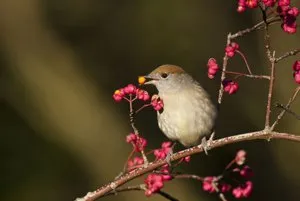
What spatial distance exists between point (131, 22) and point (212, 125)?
8580 millimetres

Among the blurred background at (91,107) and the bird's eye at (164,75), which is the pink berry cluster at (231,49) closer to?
the bird's eye at (164,75)

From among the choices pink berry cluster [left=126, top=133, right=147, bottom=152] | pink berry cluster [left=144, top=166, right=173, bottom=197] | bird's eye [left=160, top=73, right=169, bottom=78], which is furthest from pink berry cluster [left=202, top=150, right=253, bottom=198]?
bird's eye [left=160, top=73, right=169, bottom=78]

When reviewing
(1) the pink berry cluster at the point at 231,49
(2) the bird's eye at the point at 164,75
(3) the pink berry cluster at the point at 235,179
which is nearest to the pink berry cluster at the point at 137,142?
(3) the pink berry cluster at the point at 235,179

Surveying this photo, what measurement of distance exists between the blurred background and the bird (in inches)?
229

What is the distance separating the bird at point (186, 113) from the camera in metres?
6.61

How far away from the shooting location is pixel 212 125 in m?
6.65

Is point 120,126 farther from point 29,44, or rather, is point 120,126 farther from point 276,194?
point 276,194

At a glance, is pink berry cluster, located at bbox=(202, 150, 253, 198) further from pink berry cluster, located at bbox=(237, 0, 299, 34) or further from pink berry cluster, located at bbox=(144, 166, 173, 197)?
pink berry cluster, located at bbox=(237, 0, 299, 34)

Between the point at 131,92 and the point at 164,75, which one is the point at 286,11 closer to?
the point at 131,92

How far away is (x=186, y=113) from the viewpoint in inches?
263

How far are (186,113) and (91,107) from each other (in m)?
7.22

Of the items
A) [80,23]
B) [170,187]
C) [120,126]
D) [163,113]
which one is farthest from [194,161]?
[163,113]

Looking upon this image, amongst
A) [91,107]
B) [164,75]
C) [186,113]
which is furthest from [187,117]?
[91,107]

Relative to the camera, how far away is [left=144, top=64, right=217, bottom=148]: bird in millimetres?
6613
